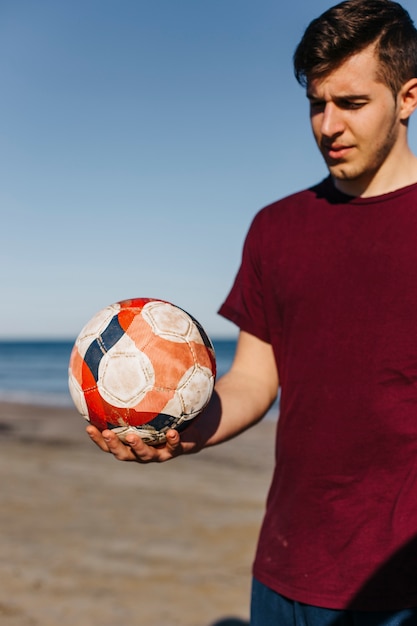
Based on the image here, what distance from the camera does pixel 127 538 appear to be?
7.00 metres

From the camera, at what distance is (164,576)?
5.95 meters

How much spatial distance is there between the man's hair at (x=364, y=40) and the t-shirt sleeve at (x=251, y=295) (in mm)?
669

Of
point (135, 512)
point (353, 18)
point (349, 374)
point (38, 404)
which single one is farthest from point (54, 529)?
point (38, 404)

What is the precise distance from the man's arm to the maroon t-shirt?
0.19 metres

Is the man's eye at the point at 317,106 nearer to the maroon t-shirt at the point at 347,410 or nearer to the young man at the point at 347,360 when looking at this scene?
the young man at the point at 347,360

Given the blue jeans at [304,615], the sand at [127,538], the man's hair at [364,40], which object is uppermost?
the man's hair at [364,40]

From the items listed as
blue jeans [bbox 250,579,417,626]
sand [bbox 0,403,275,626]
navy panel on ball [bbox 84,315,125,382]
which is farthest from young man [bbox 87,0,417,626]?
sand [bbox 0,403,275,626]

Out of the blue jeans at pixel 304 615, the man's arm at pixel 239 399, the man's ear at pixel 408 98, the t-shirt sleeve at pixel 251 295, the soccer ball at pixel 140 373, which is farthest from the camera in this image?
the t-shirt sleeve at pixel 251 295

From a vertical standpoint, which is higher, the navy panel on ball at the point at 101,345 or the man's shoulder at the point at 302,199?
the man's shoulder at the point at 302,199

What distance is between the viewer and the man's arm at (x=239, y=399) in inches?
104

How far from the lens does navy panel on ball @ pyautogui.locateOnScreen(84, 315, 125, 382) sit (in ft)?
8.06

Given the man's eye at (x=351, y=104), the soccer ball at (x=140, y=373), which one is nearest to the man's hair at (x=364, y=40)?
the man's eye at (x=351, y=104)

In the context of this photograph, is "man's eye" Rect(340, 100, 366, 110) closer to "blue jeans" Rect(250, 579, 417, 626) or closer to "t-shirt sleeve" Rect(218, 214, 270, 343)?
"t-shirt sleeve" Rect(218, 214, 270, 343)

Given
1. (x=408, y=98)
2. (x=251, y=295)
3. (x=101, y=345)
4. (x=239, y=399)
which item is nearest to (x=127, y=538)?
(x=239, y=399)
